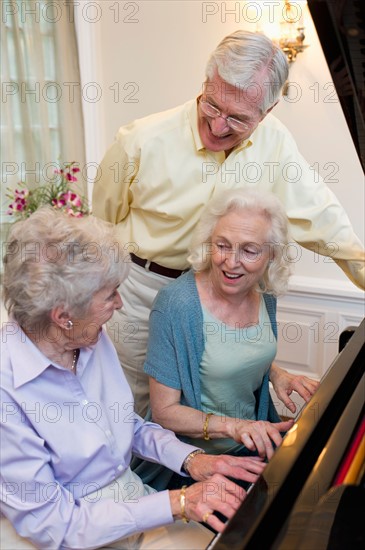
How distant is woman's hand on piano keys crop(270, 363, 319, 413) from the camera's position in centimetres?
172

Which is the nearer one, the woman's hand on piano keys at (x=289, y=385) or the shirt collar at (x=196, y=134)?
the woman's hand on piano keys at (x=289, y=385)

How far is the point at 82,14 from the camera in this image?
3.35 meters

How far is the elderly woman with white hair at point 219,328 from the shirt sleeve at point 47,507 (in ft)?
1.37

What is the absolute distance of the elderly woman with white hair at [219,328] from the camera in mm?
1676

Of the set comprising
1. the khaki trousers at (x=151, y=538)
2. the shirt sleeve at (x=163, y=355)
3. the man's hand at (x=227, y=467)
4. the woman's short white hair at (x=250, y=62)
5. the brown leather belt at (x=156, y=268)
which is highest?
the woman's short white hair at (x=250, y=62)

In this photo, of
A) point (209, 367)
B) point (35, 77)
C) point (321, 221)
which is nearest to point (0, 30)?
point (35, 77)

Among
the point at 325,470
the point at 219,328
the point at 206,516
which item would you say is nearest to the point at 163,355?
the point at 219,328

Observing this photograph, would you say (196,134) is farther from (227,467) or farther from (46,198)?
(46,198)

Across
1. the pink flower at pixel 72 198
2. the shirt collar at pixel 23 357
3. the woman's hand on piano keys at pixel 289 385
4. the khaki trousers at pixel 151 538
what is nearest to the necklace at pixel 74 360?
the shirt collar at pixel 23 357

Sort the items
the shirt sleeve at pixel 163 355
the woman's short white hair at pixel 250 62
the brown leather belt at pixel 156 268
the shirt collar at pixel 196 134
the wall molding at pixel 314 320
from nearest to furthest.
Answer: the woman's short white hair at pixel 250 62, the shirt sleeve at pixel 163 355, the shirt collar at pixel 196 134, the brown leather belt at pixel 156 268, the wall molding at pixel 314 320

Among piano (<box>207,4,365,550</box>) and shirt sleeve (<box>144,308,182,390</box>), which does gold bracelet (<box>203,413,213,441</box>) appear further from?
piano (<box>207,4,365,550</box>)

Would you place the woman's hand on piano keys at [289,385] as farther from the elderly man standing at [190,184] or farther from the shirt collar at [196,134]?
the shirt collar at [196,134]

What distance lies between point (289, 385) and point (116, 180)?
32.0 inches

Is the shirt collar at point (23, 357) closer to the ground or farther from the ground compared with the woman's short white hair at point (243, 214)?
closer to the ground
